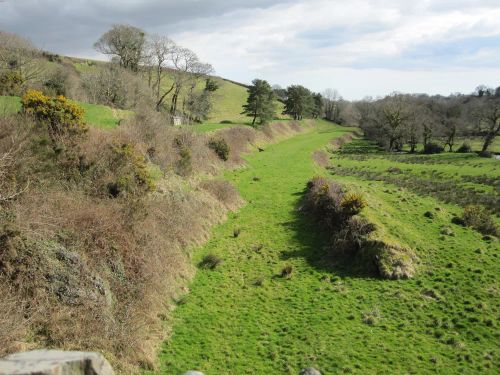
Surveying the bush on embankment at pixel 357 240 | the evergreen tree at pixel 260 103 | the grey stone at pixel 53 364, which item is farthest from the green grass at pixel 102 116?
the evergreen tree at pixel 260 103

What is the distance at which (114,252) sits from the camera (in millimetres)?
14938

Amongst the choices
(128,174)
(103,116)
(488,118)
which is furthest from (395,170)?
(128,174)

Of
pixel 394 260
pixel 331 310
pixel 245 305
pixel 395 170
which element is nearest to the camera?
pixel 331 310

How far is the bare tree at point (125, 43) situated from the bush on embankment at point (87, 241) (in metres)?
40.2

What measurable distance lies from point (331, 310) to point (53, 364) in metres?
11.8

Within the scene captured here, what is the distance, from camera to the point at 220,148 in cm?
4191

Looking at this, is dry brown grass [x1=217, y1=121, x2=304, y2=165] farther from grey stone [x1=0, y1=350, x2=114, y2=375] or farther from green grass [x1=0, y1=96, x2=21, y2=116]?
grey stone [x1=0, y1=350, x2=114, y2=375]

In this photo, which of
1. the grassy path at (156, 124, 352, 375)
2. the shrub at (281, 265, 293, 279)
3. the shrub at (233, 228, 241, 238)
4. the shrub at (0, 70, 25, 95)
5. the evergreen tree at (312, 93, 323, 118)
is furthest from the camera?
the evergreen tree at (312, 93, 323, 118)

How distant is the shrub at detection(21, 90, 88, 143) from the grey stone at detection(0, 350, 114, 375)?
1408cm

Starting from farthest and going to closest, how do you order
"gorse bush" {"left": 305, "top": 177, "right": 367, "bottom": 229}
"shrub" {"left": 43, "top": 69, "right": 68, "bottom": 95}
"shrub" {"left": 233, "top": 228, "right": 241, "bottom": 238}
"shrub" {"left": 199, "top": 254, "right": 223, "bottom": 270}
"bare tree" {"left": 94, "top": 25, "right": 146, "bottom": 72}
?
"bare tree" {"left": 94, "top": 25, "right": 146, "bottom": 72} < "shrub" {"left": 43, "top": 69, "right": 68, "bottom": 95} < "shrub" {"left": 233, "top": 228, "right": 241, "bottom": 238} < "gorse bush" {"left": 305, "top": 177, "right": 367, "bottom": 229} < "shrub" {"left": 199, "top": 254, "right": 223, "bottom": 270}

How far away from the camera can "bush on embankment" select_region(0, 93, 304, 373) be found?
36.7 ft

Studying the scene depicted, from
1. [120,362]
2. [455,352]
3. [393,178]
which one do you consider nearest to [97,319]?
[120,362]

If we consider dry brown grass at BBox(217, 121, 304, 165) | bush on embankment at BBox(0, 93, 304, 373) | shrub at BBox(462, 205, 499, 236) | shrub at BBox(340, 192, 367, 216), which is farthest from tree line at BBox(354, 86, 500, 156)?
bush on embankment at BBox(0, 93, 304, 373)

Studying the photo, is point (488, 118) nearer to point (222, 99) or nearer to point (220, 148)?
point (220, 148)
